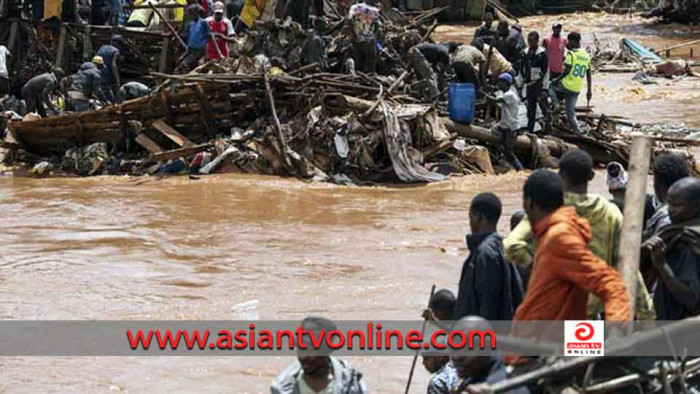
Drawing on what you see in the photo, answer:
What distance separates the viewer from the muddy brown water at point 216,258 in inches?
319

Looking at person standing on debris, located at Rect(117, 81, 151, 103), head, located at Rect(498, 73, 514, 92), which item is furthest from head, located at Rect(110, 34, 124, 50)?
head, located at Rect(498, 73, 514, 92)

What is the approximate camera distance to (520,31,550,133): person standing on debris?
1498cm

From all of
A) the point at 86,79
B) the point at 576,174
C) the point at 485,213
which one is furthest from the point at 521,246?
the point at 86,79

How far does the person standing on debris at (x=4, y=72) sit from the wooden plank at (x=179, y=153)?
3.99m

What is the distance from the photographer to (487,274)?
5062 millimetres

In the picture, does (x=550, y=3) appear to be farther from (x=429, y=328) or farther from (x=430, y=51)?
(x=429, y=328)

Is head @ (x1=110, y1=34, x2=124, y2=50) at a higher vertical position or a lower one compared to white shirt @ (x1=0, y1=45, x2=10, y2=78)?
higher

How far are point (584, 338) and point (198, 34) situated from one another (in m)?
13.1

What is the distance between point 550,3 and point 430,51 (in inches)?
851

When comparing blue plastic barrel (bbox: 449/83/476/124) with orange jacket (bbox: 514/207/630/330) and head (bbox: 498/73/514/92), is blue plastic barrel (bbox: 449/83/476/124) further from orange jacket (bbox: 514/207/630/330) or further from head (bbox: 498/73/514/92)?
orange jacket (bbox: 514/207/630/330)

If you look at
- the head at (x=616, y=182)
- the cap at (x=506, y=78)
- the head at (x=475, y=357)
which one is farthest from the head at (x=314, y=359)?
the cap at (x=506, y=78)

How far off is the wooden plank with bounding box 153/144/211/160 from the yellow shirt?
5186 millimetres

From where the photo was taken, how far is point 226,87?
1541cm

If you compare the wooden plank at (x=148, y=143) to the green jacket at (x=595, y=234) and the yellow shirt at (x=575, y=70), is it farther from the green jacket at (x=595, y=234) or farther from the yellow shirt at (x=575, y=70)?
the green jacket at (x=595, y=234)
